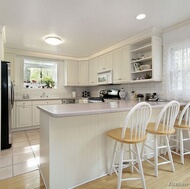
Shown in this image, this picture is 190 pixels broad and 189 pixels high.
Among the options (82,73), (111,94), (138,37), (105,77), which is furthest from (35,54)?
(138,37)

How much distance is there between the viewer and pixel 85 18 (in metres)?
2.35

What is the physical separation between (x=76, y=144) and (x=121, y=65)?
257 cm

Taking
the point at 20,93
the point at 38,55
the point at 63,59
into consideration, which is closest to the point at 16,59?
the point at 38,55

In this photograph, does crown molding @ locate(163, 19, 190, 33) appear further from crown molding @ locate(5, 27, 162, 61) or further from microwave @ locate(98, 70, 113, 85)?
microwave @ locate(98, 70, 113, 85)

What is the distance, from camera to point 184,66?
2.49m

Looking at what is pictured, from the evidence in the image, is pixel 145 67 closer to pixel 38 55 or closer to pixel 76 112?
pixel 76 112

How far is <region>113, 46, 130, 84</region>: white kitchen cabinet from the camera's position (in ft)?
11.1

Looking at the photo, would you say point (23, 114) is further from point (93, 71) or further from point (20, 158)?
point (93, 71)

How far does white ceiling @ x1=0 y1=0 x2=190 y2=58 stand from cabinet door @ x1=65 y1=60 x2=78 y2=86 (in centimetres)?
156

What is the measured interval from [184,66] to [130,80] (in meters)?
1.15

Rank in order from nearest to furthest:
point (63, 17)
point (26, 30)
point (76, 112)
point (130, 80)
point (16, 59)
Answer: point (76, 112) < point (63, 17) < point (26, 30) < point (130, 80) < point (16, 59)

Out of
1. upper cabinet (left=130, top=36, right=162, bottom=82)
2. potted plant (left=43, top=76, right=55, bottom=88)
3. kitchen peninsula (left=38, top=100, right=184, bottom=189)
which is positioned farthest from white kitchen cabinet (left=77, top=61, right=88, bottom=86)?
kitchen peninsula (left=38, top=100, right=184, bottom=189)

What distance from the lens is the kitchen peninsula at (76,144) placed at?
4.75ft

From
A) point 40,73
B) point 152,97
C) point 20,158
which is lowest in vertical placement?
point 20,158
